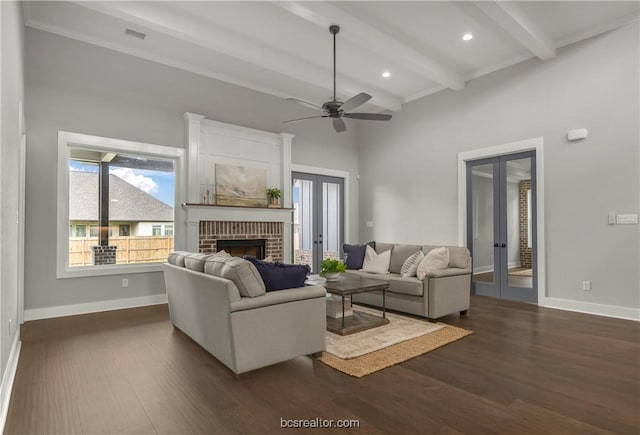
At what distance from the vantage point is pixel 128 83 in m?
5.13

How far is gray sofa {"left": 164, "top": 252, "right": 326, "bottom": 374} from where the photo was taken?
8.61 ft

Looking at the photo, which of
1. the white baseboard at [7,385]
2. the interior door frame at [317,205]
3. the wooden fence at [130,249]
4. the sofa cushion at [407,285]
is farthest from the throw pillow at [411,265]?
the white baseboard at [7,385]

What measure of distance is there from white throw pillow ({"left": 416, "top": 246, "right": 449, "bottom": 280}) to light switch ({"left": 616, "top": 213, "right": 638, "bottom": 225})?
2230 mm

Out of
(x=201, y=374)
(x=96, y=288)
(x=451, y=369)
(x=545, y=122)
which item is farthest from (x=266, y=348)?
(x=545, y=122)

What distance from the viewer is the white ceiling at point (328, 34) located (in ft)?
13.7

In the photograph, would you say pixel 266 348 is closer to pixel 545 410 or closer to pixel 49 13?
pixel 545 410

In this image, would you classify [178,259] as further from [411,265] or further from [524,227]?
[524,227]

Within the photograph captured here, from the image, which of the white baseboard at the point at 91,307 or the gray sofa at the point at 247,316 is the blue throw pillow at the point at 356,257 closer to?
the gray sofa at the point at 247,316

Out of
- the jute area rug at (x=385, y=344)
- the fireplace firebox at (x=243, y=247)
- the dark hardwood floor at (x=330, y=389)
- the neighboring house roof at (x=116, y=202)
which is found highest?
the neighboring house roof at (x=116, y=202)

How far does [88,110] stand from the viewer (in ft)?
15.8

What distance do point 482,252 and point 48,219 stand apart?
21.0 ft

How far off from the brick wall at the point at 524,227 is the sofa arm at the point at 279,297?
12.8ft

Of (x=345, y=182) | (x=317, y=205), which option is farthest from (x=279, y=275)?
(x=345, y=182)

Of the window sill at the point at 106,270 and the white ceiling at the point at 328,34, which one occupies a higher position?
the white ceiling at the point at 328,34
